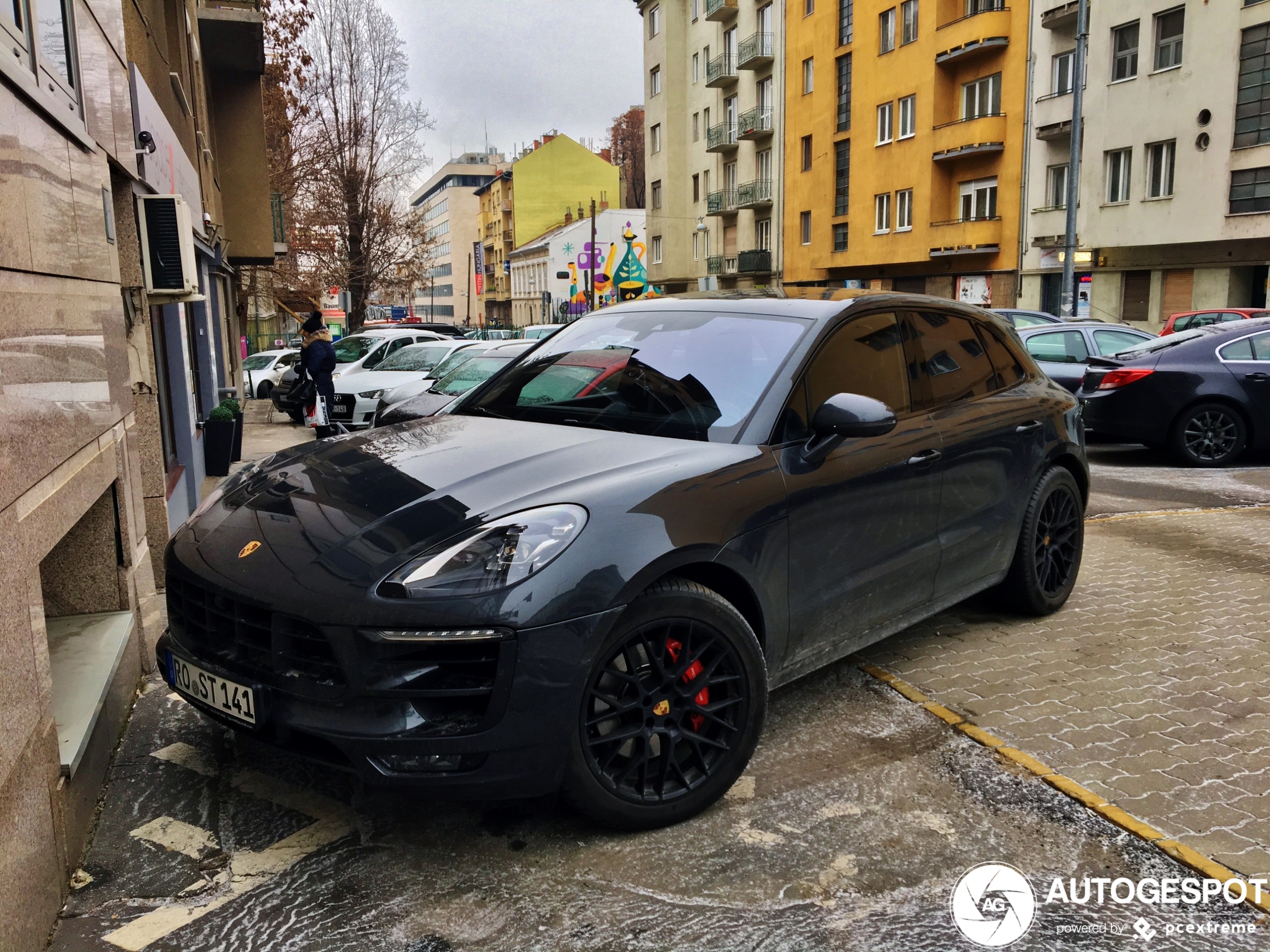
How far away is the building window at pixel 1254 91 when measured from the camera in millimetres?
25609

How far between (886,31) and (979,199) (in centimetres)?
856

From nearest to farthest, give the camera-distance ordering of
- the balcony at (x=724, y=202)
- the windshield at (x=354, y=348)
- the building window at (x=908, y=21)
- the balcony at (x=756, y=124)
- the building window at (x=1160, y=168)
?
the windshield at (x=354, y=348) → the building window at (x=1160, y=168) → the building window at (x=908, y=21) → the balcony at (x=756, y=124) → the balcony at (x=724, y=202)

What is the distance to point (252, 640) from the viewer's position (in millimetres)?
3025

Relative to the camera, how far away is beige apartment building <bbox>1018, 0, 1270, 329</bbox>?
26.2 m

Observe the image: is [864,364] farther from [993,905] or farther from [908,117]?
[908,117]

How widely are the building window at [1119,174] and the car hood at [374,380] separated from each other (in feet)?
76.8

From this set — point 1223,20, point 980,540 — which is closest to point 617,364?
point 980,540

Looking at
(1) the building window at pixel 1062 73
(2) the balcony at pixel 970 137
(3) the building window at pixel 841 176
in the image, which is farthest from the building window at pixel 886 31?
(1) the building window at pixel 1062 73

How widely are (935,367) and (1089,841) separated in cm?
218

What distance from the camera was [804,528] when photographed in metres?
3.63

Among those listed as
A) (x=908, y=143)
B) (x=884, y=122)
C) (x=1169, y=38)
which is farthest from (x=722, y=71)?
(x=1169, y=38)

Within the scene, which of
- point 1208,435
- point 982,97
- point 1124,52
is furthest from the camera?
point 982,97

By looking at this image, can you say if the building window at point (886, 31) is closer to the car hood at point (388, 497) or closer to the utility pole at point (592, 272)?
the utility pole at point (592, 272)

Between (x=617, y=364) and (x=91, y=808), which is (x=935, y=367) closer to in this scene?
(x=617, y=364)
